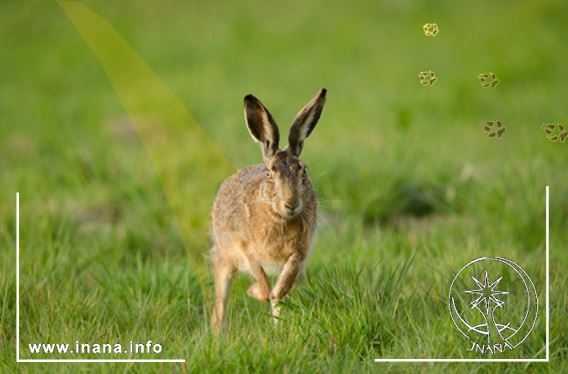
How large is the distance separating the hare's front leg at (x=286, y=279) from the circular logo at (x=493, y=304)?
2.58 ft

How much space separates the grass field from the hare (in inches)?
6.2

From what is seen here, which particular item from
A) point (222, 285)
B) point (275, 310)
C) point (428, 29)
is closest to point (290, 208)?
point (275, 310)

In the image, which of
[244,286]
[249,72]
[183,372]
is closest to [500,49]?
[249,72]

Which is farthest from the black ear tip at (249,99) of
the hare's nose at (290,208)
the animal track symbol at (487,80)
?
the animal track symbol at (487,80)

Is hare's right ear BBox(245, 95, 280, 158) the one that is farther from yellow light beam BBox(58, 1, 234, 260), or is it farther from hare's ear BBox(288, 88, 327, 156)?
yellow light beam BBox(58, 1, 234, 260)

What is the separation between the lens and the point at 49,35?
13781 millimetres

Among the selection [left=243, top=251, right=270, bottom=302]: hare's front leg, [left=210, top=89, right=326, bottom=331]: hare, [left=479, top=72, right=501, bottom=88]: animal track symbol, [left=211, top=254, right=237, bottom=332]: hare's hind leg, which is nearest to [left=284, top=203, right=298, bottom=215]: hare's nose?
[left=210, top=89, right=326, bottom=331]: hare

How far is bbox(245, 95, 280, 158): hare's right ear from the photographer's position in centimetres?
504

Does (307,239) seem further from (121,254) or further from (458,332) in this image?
(121,254)

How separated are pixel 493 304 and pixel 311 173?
6.71 ft

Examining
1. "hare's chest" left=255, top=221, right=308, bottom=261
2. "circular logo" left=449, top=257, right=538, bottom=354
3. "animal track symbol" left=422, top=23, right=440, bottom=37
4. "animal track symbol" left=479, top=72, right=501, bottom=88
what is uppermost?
"animal track symbol" left=422, top=23, right=440, bottom=37

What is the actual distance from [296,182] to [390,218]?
9.65ft

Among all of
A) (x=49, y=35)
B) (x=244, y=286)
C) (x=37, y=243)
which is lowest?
(x=244, y=286)

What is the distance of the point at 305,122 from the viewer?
505 centimetres
